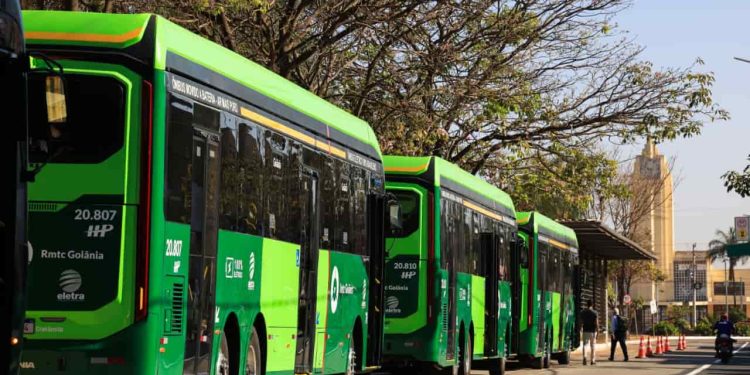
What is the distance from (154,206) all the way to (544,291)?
24.4 m

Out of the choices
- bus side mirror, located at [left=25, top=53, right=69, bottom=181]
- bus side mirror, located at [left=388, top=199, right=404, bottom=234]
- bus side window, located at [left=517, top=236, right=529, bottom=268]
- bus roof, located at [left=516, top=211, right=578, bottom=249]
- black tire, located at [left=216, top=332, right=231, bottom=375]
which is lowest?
black tire, located at [left=216, top=332, right=231, bottom=375]

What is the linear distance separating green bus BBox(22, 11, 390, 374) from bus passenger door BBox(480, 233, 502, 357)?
1186 cm

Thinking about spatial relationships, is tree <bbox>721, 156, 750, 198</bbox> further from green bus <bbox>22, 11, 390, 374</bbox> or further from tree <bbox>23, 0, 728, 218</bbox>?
green bus <bbox>22, 11, 390, 374</bbox>

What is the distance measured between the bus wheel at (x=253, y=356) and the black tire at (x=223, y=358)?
23.5 inches

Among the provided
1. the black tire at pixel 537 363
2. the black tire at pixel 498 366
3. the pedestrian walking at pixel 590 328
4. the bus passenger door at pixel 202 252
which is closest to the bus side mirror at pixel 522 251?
the black tire at pixel 498 366

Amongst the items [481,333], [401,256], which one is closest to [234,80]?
[401,256]

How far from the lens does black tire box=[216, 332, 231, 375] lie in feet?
41.7

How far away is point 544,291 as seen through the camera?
1366 inches

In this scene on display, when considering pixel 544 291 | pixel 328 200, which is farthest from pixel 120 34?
pixel 544 291

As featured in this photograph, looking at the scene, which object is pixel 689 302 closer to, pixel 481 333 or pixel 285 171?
pixel 481 333

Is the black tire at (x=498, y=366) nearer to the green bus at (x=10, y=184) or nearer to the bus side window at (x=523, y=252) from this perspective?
the bus side window at (x=523, y=252)

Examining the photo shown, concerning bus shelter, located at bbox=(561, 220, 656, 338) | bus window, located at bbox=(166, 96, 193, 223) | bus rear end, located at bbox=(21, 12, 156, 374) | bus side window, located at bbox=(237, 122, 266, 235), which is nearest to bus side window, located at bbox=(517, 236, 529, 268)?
bus shelter, located at bbox=(561, 220, 656, 338)

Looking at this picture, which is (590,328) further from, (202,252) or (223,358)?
(202,252)

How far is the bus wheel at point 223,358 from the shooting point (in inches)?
501
